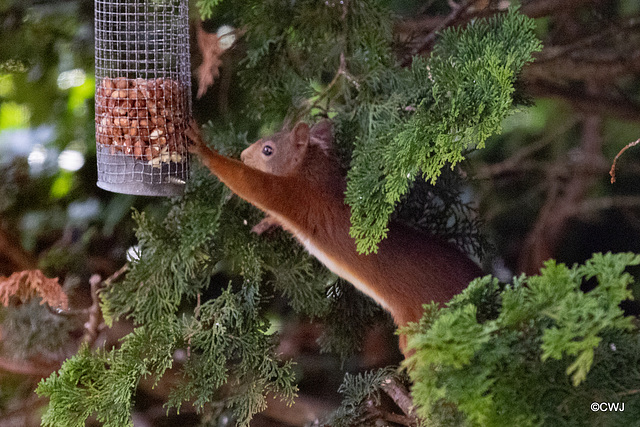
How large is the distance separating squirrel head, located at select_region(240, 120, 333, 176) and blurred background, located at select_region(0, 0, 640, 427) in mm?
261

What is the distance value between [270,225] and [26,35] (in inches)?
40.5

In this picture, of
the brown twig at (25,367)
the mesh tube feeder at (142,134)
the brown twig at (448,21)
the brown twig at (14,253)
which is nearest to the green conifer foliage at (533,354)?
the mesh tube feeder at (142,134)

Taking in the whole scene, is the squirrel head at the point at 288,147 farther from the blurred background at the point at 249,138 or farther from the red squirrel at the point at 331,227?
the blurred background at the point at 249,138

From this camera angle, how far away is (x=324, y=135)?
53.2 inches

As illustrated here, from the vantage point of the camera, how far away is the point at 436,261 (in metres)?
1.17

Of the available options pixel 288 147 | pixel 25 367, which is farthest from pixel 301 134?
pixel 25 367

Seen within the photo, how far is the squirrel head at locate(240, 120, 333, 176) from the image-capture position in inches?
52.4

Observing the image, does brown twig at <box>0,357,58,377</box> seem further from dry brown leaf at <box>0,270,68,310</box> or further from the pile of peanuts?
the pile of peanuts

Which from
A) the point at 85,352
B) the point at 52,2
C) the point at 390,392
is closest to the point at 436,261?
the point at 390,392

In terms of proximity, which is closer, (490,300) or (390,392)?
(490,300)

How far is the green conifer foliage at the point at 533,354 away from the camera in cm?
54

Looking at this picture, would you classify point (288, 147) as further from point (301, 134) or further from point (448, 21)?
point (448, 21)

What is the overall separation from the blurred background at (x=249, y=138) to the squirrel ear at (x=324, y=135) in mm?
314

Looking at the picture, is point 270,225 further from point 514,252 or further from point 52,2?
point 514,252
